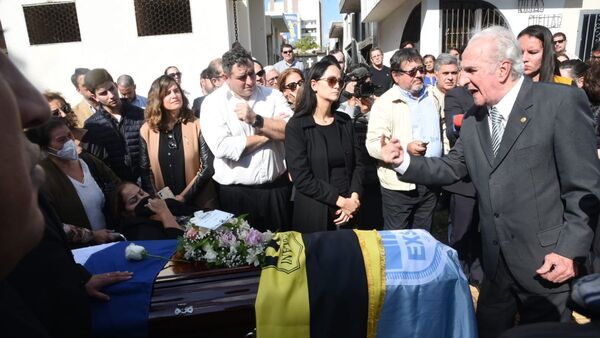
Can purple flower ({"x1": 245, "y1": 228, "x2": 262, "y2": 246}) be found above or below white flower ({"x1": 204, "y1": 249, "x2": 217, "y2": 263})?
above

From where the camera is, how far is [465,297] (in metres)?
1.94

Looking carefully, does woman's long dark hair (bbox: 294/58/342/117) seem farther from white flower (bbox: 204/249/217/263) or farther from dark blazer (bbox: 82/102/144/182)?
dark blazer (bbox: 82/102/144/182)

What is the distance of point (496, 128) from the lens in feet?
7.08

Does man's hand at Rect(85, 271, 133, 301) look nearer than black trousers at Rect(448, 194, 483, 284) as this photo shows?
Yes

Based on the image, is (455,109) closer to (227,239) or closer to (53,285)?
(227,239)

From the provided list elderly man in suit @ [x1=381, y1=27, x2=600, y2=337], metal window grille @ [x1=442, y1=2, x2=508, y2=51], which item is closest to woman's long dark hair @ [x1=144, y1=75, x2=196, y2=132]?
elderly man in suit @ [x1=381, y1=27, x2=600, y2=337]

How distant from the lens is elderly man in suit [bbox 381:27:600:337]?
1.91 m

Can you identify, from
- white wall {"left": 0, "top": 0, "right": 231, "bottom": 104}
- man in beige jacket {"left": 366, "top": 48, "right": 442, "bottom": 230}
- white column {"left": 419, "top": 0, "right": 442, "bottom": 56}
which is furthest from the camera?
white column {"left": 419, "top": 0, "right": 442, "bottom": 56}

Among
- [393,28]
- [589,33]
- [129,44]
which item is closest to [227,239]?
[129,44]

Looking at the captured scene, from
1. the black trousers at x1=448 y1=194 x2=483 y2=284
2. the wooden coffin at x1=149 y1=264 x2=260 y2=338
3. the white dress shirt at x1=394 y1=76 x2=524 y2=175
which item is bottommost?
the black trousers at x1=448 y1=194 x2=483 y2=284

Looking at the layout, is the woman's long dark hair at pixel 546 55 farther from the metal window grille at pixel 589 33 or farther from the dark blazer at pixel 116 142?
the metal window grille at pixel 589 33

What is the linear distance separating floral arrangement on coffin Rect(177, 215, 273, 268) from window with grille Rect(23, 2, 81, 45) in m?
8.79

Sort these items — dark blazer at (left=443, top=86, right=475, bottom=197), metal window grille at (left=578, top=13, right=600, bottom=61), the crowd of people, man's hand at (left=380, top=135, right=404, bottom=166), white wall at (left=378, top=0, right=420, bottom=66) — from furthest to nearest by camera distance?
Result: white wall at (left=378, top=0, right=420, bottom=66) → metal window grille at (left=578, top=13, right=600, bottom=61) → dark blazer at (left=443, top=86, right=475, bottom=197) → man's hand at (left=380, top=135, right=404, bottom=166) → the crowd of people

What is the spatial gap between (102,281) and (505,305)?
2.12 m
